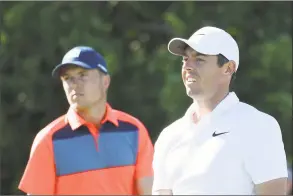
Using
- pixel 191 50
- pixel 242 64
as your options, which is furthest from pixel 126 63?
pixel 191 50

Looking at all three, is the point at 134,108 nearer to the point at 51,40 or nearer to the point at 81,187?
the point at 51,40

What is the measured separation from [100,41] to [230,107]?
5.81m

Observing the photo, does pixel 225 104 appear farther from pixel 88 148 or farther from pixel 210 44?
pixel 88 148

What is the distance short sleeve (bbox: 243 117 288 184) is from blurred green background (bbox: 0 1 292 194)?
570cm

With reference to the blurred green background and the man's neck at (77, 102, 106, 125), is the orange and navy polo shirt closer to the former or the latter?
the man's neck at (77, 102, 106, 125)

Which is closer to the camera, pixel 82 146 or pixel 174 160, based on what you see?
pixel 174 160

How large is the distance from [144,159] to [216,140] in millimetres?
1605

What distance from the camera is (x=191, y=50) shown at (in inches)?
139

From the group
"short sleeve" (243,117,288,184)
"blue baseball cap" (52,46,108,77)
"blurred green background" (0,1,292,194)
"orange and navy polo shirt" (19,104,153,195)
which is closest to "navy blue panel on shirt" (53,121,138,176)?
"orange and navy polo shirt" (19,104,153,195)

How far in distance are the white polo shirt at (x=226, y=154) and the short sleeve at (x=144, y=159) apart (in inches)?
57.1

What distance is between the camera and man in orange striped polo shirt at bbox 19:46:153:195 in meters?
4.84

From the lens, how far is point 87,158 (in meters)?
4.95

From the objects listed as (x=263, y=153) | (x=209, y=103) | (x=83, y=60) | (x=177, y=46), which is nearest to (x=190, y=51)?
(x=177, y=46)

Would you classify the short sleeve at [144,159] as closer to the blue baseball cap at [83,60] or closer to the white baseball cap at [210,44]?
the blue baseball cap at [83,60]
